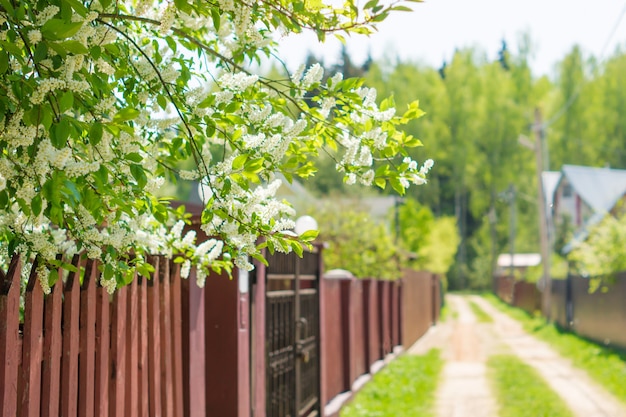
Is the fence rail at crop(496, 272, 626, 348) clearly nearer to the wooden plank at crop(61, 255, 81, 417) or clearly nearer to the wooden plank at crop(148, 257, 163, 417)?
the wooden plank at crop(148, 257, 163, 417)

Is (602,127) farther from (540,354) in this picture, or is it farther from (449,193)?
(540,354)

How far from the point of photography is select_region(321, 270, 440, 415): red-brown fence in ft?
34.4

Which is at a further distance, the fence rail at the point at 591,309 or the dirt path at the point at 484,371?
the fence rail at the point at 591,309

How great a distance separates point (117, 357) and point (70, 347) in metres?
0.48

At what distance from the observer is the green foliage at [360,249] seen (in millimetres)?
20094

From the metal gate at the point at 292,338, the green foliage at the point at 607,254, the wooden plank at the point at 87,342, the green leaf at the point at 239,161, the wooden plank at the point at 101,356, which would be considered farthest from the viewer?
the green foliage at the point at 607,254

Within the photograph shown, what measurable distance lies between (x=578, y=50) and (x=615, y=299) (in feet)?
168

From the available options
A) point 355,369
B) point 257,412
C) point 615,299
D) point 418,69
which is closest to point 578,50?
point 418,69

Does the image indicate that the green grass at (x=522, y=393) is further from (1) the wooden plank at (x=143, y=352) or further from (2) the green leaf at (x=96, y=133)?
(2) the green leaf at (x=96, y=133)

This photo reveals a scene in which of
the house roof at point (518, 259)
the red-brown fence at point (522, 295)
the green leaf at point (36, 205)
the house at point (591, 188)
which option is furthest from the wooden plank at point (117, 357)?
the house roof at point (518, 259)

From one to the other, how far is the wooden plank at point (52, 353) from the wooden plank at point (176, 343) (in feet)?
4.30

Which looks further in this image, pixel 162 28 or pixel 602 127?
pixel 602 127

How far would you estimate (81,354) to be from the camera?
12.3 feet

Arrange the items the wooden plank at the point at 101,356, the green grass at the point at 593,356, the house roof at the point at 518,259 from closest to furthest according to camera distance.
→ the wooden plank at the point at 101,356 < the green grass at the point at 593,356 < the house roof at the point at 518,259
